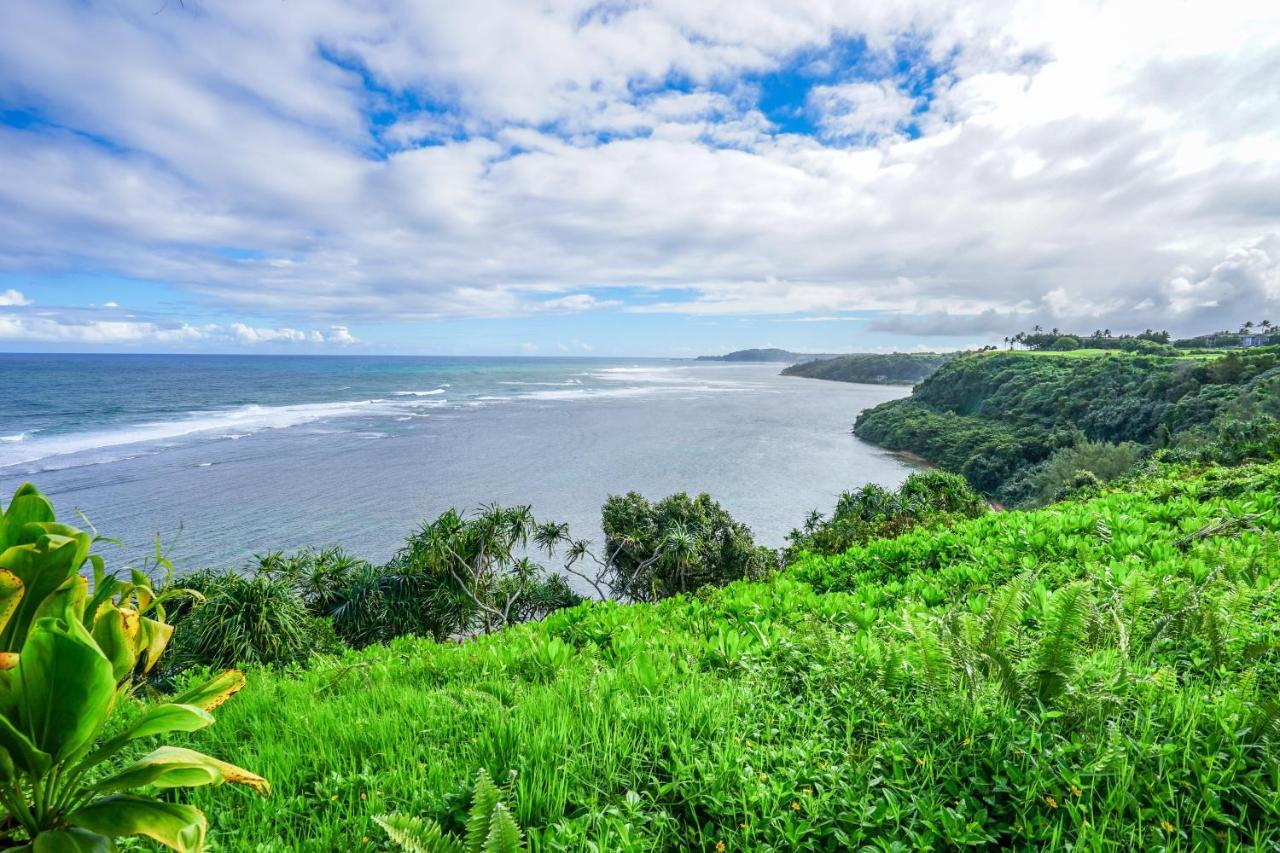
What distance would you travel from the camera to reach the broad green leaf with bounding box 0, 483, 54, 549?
1.43m

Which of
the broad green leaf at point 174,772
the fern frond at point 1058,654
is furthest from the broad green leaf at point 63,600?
the fern frond at point 1058,654

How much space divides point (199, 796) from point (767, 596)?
3.80 m

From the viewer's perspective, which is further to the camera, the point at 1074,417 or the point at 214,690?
the point at 1074,417

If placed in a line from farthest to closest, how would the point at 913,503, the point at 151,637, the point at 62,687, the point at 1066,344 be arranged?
the point at 1066,344 < the point at 913,503 < the point at 151,637 < the point at 62,687

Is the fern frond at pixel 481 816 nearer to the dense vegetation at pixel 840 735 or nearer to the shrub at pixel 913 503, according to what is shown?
the dense vegetation at pixel 840 735

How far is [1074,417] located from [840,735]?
62659 mm

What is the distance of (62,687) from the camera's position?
1173 mm

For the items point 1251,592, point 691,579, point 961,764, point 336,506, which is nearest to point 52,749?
point 961,764

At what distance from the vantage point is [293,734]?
279 cm

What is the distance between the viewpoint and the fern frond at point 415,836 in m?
1.66

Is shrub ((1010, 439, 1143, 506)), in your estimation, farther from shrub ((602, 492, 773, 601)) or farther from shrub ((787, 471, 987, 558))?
shrub ((602, 492, 773, 601))

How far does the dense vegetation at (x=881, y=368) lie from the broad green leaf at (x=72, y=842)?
165766 millimetres

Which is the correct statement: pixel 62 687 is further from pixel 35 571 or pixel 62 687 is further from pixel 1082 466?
pixel 1082 466

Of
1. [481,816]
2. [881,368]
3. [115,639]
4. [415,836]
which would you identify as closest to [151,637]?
[115,639]
